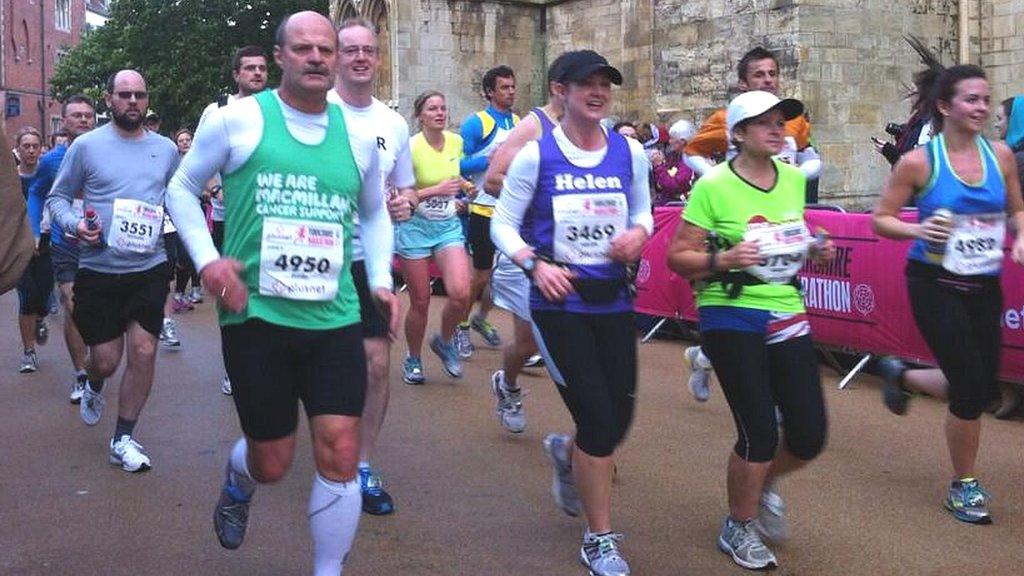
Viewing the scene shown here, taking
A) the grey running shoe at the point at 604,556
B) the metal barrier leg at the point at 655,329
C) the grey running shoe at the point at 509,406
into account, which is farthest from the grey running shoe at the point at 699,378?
the metal barrier leg at the point at 655,329

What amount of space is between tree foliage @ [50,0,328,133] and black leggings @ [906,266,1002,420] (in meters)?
38.9

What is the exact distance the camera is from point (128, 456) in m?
6.39

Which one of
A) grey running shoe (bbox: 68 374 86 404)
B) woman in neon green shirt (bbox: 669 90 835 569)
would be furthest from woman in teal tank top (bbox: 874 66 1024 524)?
grey running shoe (bbox: 68 374 86 404)

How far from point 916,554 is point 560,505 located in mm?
1418

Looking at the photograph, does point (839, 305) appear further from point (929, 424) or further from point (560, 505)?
point (560, 505)

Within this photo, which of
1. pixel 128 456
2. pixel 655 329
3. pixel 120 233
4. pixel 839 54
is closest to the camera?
pixel 128 456

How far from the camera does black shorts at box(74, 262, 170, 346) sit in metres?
6.67

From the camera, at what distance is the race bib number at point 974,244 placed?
17.3ft

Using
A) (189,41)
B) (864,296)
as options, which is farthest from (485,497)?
(189,41)

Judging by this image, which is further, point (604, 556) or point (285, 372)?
point (604, 556)

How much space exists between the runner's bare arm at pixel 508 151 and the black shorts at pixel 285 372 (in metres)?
1.78

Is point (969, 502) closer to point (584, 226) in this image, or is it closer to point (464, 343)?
point (584, 226)

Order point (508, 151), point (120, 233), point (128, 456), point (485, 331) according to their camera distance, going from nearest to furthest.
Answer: point (508, 151) → point (128, 456) → point (120, 233) → point (485, 331)

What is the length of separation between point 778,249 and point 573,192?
0.77 meters
